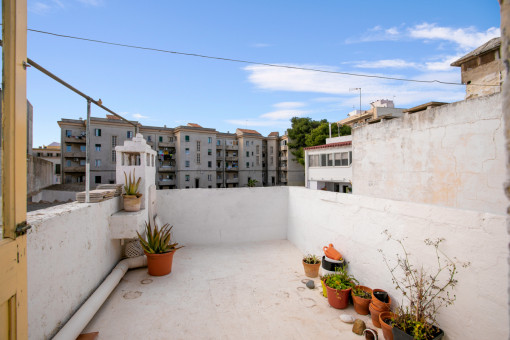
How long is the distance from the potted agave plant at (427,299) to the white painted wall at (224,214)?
4646 millimetres

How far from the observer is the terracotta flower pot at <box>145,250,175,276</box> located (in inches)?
192

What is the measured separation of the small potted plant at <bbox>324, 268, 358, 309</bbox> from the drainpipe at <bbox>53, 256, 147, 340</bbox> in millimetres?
3401

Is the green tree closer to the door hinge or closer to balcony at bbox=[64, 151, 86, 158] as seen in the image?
balcony at bbox=[64, 151, 86, 158]

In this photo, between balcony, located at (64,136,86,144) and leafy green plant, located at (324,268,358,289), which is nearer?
leafy green plant, located at (324,268,358,289)

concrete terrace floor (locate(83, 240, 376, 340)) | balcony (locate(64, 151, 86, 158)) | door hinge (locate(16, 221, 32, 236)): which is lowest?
concrete terrace floor (locate(83, 240, 376, 340))

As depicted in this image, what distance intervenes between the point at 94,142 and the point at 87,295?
27873 millimetres

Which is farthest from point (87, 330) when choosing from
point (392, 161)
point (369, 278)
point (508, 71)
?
point (392, 161)

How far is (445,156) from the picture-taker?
5641mm

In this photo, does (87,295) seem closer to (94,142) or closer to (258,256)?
(258,256)

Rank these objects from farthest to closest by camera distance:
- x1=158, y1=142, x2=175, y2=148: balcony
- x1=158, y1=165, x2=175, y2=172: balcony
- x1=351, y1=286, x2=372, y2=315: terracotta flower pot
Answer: x1=158, y1=165, x2=175, y2=172: balcony < x1=158, y1=142, x2=175, y2=148: balcony < x1=351, y1=286, x2=372, y2=315: terracotta flower pot

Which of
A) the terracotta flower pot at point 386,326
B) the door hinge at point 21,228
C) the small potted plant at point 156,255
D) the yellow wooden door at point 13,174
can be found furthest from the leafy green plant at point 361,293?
the door hinge at point 21,228

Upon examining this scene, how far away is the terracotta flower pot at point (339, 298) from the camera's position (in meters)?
3.81

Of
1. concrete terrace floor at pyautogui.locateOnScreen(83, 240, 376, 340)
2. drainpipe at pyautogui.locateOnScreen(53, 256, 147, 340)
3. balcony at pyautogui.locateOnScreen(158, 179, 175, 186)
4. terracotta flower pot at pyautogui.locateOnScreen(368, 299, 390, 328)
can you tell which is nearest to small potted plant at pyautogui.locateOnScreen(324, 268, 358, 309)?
concrete terrace floor at pyautogui.locateOnScreen(83, 240, 376, 340)

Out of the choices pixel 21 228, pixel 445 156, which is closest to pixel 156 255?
pixel 21 228
